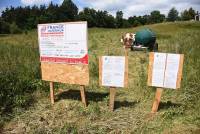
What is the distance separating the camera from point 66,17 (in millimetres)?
92812

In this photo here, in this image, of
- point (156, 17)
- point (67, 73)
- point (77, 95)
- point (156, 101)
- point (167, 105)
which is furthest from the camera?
point (156, 17)

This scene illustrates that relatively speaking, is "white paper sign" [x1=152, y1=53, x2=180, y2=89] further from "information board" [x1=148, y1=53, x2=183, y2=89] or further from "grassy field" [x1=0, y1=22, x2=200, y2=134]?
"grassy field" [x1=0, y1=22, x2=200, y2=134]

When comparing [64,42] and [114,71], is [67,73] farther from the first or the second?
[114,71]

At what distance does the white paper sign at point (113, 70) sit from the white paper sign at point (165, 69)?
66 cm

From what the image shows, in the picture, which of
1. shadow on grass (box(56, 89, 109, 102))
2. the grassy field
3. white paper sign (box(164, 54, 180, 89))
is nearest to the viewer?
the grassy field

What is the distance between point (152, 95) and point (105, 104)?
1.26 meters

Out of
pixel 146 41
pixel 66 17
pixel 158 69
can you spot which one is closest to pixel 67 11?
pixel 66 17

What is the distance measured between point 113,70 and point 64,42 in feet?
4.24

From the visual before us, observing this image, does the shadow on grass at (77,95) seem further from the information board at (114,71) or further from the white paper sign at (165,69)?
the white paper sign at (165,69)

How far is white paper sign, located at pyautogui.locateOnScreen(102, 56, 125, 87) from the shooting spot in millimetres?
6535

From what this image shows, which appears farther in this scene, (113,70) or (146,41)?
(146,41)

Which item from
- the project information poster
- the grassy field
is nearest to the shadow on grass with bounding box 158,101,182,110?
the grassy field

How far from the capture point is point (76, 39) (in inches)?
266

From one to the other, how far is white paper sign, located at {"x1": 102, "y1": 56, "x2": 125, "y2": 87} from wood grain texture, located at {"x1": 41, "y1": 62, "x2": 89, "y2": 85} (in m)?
0.41
